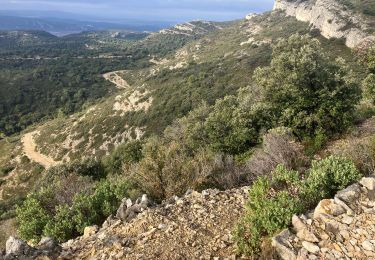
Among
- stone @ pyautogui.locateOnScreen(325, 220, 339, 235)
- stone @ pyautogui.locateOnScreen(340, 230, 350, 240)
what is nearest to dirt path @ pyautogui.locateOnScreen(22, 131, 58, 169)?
stone @ pyautogui.locateOnScreen(325, 220, 339, 235)

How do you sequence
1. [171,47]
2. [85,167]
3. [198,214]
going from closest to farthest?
[198,214]
[85,167]
[171,47]

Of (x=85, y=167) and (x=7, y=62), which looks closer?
(x=85, y=167)

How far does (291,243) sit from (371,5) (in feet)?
326

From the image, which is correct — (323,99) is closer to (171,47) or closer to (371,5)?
(371,5)

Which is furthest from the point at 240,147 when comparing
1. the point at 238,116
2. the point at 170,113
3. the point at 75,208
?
the point at 170,113

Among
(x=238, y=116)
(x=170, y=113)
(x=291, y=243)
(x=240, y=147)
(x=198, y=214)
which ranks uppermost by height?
(x=291, y=243)

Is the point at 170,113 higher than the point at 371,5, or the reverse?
the point at 371,5

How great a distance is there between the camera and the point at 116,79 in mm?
122750

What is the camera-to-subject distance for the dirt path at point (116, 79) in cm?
11469

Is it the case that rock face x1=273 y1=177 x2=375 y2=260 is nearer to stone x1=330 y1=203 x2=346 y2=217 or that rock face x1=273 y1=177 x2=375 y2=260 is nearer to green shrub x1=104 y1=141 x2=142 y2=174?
stone x1=330 y1=203 x2=346 y2=217

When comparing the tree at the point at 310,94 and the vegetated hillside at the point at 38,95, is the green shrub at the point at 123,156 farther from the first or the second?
the tree at the point at 310,94

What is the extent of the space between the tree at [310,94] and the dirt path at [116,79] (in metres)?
94.3

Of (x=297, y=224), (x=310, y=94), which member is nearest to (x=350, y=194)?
(x=297, y=224)

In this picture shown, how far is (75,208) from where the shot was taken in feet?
41.8
